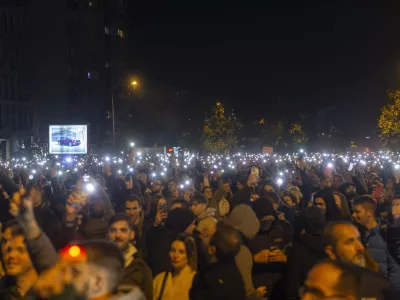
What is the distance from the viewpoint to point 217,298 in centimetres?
498

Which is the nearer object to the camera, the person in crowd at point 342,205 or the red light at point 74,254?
the red light at point 74,254

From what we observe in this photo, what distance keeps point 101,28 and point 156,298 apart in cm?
Answer: 6801

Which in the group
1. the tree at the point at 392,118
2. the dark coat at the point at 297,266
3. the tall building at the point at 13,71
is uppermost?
the tall building at the point at 13,71

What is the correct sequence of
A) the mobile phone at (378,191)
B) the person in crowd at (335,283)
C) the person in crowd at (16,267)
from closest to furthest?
the person in crowd at (335,283), the person in crowd at (16,267), the mobile phone at (378,191)

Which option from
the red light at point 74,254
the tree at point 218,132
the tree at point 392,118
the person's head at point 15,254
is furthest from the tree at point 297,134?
the red light at point 74,254

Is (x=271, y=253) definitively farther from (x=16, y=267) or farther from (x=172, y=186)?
(x=172, y=186)

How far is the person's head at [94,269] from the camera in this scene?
11.0 ft

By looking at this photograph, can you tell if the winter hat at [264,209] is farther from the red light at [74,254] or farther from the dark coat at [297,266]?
the red light at [74,254]

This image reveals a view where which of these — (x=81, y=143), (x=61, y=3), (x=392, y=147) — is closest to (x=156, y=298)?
(x=81, y=143)

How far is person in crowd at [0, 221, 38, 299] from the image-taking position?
430cm

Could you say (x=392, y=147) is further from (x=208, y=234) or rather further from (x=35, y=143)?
(x=208, y=234)

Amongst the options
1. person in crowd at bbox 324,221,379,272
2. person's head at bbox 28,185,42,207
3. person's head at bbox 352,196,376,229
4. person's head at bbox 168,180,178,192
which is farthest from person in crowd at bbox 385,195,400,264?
person's head at bbox 168,180,178,192

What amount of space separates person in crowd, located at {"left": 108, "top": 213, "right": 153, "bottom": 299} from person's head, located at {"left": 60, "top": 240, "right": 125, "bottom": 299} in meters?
0.64

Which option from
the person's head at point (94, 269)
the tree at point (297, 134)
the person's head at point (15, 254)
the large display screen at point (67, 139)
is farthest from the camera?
the tree at point (297, 134)
